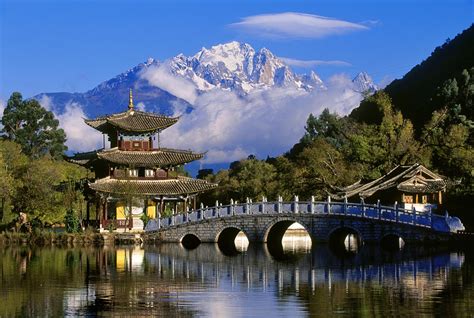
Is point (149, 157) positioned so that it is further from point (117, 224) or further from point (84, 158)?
point (84, 158)

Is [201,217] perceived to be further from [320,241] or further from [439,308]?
[439,308]

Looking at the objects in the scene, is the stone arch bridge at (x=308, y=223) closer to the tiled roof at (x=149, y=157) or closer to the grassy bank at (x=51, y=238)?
the grassy bank at (x=51, y=238)

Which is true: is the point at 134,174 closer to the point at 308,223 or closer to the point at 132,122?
the point at 132,122

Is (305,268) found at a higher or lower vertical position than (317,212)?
lower

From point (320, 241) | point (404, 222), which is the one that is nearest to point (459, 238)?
point (404, 222)

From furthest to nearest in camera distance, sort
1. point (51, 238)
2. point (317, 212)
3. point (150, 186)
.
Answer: point (150, 186)
point (51, 238)
point (317, 212)

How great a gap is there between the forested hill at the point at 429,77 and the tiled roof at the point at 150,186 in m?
31.3

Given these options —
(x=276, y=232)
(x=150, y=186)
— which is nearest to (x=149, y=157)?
(x=150, y=186)

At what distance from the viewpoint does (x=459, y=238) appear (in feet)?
154

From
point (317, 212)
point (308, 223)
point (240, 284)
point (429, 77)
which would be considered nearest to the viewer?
point (240, 284)

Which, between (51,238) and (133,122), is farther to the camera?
(133,122)

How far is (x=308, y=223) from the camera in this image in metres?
53.8

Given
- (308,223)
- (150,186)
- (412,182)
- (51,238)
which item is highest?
(150,186)

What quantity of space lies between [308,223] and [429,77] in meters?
56.8
